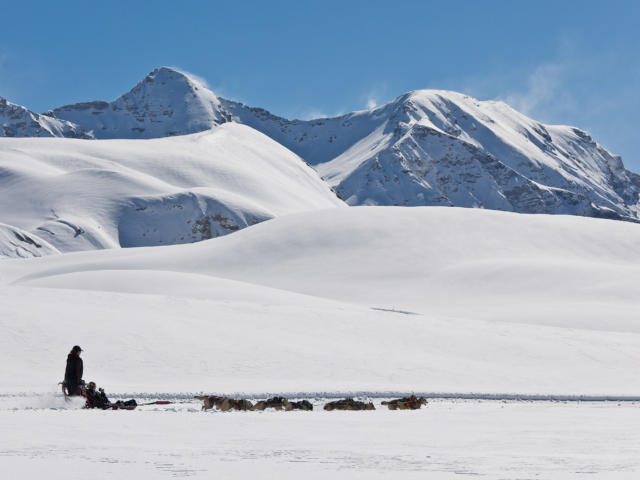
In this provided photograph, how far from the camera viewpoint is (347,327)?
3372 cm

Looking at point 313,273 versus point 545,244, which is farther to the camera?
point 545,244

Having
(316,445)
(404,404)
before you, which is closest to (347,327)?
(404,404)

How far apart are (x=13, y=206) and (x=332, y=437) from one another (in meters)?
150

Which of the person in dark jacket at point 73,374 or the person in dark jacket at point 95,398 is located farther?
the person in dark jacket at point 73,374

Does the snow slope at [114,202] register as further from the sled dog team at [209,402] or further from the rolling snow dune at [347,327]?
the sled dog team at [209,402]

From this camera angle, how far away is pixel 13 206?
152375 mm

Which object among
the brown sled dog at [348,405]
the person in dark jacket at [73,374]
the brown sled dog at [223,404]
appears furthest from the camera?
the brown sled dog at [348,405]

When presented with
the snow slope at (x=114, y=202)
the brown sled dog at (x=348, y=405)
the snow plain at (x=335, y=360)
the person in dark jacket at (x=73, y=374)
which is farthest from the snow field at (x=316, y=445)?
the snow slope at (x=114, y=202)

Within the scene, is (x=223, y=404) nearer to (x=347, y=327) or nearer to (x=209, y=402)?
(x=209, y=402)

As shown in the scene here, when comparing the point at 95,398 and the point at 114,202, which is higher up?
the point at 114,202

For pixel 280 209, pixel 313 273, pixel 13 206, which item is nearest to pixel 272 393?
pixel 313 273

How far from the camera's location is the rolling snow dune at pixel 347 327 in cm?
2553

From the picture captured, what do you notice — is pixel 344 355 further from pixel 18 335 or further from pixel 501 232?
pixel 501 232

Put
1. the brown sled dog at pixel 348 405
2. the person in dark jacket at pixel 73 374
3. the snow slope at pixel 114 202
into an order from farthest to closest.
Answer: the snow slope at pixel 114 202
the brown sled dog at pixel 348 405
the person in dark jacket at pixel 73 374
